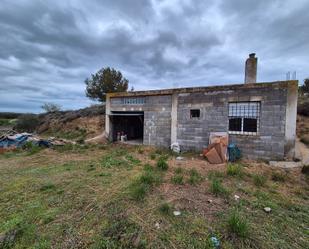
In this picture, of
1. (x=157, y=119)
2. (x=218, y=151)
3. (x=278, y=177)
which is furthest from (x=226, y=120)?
(x=157, y=119)

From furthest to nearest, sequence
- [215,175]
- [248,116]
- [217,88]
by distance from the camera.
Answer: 1. [217,88]
2. [248,116]
3. [215,175]

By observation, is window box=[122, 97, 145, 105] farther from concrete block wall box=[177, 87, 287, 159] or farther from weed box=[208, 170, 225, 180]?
weed box=[208, 170, 225, 180]

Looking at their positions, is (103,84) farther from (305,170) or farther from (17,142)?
(305,170)

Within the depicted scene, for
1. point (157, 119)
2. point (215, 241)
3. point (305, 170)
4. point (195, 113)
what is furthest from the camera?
point (157, 119)

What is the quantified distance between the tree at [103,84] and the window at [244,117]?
18558 mm

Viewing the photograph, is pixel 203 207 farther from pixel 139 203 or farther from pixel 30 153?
pixel 30 153

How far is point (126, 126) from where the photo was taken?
13180 mm

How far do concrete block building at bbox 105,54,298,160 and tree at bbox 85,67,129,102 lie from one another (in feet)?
43.0

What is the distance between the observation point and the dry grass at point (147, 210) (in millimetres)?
2434

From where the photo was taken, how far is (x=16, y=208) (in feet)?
10.8

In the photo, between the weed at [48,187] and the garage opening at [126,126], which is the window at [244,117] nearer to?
the garage opening at [126,126]

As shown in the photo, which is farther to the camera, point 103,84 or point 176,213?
point 103,84

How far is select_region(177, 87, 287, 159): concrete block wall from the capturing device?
6.45 meters

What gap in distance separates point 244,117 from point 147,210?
20.3ft
